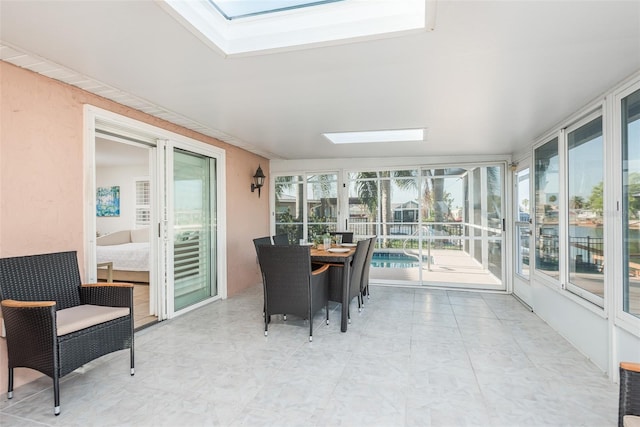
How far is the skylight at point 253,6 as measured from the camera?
1958 millimetres

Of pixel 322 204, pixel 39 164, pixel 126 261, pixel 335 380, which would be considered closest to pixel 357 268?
pixel 335 380

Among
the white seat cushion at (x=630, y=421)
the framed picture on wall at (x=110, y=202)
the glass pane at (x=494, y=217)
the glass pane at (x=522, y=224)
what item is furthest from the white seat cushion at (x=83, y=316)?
the framed picture on wall at (x=110, y=202)

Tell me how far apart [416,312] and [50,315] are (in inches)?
145

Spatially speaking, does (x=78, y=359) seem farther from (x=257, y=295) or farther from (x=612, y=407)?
(x=612, y=407)

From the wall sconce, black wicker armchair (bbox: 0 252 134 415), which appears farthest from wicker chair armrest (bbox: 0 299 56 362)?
the wall sconce

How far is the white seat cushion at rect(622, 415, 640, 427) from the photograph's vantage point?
1283mm

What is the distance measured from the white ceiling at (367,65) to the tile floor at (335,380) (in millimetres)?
2270

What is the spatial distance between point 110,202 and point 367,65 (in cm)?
740

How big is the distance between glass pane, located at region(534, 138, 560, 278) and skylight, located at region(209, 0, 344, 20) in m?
3.28

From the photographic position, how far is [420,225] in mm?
5883

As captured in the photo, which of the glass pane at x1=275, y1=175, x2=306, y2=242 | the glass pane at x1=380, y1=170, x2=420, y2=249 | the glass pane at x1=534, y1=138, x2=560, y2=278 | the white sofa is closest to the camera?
the glass pane at x1=534, y1=138, x2=560, y2=278

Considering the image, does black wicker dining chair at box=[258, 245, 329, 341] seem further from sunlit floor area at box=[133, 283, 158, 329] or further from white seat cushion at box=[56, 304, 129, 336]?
sunlit floor area at box=[133, 283, 158, 329]

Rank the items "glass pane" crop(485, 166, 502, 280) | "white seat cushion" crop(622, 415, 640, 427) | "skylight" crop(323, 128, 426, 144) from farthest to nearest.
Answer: "glass pane" crop(485, 166, 502, 280) < "skylight" crop(323, 128, 426, 144) < "white seat cushion" crop(622, 415, 640, 427)

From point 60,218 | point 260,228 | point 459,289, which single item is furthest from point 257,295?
point 459,289
